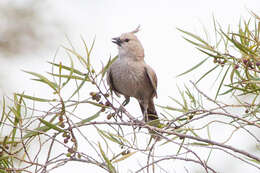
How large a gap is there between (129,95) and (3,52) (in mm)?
2619

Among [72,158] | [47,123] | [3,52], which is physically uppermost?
[3,52]

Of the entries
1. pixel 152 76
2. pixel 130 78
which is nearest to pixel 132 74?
pixel 130 78

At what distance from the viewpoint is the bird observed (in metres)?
4.82

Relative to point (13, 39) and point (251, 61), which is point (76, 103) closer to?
point (251, 61)

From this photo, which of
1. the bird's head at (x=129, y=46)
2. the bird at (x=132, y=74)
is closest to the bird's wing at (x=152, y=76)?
the bird at (x=132, y=74)

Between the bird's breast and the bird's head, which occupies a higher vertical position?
the bird's head

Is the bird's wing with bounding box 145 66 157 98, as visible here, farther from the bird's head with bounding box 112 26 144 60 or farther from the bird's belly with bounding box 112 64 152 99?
the bird's head with bounding box 112 26 144 60

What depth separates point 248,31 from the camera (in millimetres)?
2773

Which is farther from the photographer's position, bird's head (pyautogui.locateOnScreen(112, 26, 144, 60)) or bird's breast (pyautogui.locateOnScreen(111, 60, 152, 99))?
bird's head (pyautogui.locateOnScreen(112, 26, 144, 60))

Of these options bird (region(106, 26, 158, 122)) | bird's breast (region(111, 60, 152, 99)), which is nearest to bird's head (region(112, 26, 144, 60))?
bird (region(106, 26, 158, 122))

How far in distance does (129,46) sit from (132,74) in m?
0.42

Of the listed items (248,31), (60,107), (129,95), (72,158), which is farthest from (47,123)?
(129,95)

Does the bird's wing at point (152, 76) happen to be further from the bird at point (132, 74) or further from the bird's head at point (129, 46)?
the bird's head at point (129, 46)

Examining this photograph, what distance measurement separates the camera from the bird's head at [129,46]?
16.6ft
